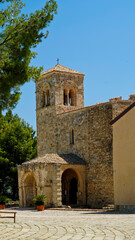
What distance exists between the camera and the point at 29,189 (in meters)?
33.6

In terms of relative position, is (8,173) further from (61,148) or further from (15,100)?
(15,100)

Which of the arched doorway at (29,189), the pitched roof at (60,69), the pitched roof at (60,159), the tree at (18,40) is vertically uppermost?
the pitched roof at (60,69)

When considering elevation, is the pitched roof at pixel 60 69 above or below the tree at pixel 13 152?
above

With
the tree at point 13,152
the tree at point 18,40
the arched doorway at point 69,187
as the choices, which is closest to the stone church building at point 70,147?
the arched doorway at point 69,187

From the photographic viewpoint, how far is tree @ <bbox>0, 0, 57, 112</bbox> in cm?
1655

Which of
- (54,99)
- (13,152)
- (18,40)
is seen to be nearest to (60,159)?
(54,99)

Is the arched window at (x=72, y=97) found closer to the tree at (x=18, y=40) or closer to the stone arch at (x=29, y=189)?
the stone arch at (x=29, y=189)

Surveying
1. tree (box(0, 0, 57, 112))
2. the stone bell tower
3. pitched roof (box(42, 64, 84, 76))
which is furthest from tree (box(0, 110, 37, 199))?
tree (box(0, 0, 57, 112))

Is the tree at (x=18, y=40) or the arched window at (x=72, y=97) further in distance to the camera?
the arched window at (x=72, y=97)

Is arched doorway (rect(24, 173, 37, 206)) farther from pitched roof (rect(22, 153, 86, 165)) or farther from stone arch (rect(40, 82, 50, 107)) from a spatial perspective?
stone arch (rect(40, 82, 50, 107))

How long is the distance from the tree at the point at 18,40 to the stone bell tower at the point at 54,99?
64.5ft

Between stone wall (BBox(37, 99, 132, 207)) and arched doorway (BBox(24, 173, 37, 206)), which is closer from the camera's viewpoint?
stone wall (BBox(37, 99, 132, 207))

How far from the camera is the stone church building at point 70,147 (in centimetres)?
3117

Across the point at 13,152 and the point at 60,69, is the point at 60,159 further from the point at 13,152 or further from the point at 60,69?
the point at 13,152
